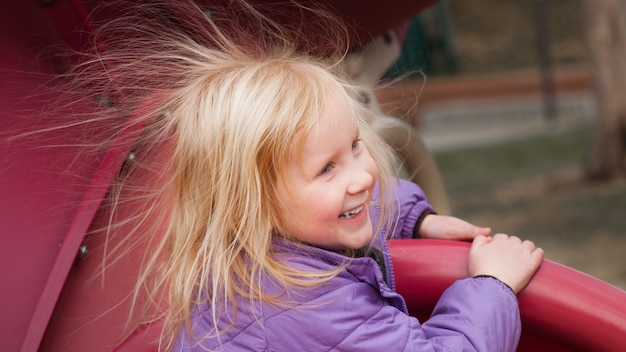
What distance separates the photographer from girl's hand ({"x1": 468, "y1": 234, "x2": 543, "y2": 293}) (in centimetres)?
146

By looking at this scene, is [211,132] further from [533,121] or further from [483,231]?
[533,121]

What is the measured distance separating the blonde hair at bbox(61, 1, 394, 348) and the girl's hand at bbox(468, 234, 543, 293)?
21 centimetres

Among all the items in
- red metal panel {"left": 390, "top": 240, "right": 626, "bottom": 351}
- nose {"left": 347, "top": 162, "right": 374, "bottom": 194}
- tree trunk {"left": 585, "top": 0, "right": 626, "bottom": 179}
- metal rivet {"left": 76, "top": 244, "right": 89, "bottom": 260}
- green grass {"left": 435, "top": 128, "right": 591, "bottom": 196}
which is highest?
nose {"left": 347, "top": 162, "right": 374, "bottom": 194}

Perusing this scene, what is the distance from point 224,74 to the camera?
1.46 meters

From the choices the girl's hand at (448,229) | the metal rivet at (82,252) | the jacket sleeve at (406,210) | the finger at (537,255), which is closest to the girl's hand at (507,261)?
the finger at (537,255)

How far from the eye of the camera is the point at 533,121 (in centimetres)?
1016

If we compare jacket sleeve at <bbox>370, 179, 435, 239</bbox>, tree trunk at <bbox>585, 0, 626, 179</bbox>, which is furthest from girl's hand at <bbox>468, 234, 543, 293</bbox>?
tree trunk at <bbox>585, 0, 626, 179</bbox>

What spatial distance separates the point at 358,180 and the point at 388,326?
0.21m

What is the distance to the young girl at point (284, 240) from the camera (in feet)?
4.36

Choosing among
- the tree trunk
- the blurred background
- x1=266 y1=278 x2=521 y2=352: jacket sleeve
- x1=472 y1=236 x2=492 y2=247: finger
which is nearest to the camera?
x1=266 y1=278 x2=521 y2=352: jacket sleeve

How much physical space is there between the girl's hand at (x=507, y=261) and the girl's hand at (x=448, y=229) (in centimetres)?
11

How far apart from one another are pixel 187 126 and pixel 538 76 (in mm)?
10841

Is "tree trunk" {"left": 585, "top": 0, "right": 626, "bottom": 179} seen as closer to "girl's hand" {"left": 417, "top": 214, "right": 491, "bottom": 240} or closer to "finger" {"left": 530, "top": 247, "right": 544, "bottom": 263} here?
"girl's hand" {"left": 417, "top": 214, "right": 491, "bottom": 240}

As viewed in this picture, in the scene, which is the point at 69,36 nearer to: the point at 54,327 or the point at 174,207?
the point at 174,207
